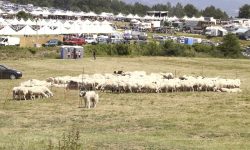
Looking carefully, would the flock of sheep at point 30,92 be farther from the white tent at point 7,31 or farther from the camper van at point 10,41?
the white tent at point 7,31

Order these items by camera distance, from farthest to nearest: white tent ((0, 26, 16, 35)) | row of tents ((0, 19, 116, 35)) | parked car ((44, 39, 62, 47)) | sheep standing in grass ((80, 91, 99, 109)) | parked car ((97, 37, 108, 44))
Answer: row of tents ((0, 19, 116, 35)) < white tent ((0, 26, 16, 35)) < parked car ((97, 37, 108, 44)) < parked car ((44, 39, 62, 47)) < sheep standing in grass ((80, 91, 99, 109))

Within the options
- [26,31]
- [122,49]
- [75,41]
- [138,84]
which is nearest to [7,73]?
[138,84]

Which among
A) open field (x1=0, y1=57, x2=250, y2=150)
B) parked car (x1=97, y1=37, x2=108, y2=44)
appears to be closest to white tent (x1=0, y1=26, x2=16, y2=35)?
parked car (x1=97, y1=37, x2=108, y2=44)

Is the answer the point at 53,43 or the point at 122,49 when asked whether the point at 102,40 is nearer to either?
the point at 122,49

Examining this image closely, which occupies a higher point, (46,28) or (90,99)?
(46,28)

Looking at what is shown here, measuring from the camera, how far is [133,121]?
95.3 ft

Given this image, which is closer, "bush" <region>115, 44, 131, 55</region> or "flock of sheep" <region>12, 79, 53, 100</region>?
"flock of sheep" <region>12, 79, 53, 100</region>

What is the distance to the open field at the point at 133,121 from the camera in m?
22.2

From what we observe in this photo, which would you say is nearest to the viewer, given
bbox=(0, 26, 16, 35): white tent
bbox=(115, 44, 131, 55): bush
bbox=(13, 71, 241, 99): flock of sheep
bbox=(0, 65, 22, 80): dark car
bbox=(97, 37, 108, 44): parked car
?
bbox=(13, 71, 241, 99): flock of sheep

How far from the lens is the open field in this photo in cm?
2223

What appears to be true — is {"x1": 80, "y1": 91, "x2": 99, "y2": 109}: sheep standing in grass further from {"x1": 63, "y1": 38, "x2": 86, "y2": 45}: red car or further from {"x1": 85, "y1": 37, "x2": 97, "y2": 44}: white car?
{"x1": 85, "y1": 37, "x2": 97, "y2": 44}: white car

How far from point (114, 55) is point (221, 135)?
56.0 m

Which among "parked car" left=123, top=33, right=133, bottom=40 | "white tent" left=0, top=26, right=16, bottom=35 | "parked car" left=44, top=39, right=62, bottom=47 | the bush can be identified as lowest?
the bush

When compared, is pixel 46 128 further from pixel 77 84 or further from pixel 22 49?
pixel 22 49
